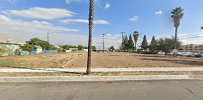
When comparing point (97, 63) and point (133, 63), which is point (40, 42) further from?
point (133, 63)

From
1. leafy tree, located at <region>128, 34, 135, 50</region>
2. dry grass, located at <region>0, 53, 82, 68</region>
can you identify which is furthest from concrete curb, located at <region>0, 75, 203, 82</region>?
leafy tree, located at <region>128, 34, 135, 50</region>

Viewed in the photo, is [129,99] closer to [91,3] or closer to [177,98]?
[177,98]

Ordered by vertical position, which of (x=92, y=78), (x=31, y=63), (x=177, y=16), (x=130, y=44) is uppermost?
(x=177, y=16)

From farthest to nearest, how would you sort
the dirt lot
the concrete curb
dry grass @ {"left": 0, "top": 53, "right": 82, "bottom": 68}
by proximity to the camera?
the dirt lot → dry grass @ {"left": 0, "top": 53, "right": 82, "bottom": 68} → the concrete curb

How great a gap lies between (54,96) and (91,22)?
23.8 feet

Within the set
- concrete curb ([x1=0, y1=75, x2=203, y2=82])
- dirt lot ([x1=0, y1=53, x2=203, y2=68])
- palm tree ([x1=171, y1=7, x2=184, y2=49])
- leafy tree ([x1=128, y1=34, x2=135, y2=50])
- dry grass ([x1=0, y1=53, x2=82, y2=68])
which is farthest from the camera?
leafy tree ([x1=128, y1=34, x2=135, y2=50])

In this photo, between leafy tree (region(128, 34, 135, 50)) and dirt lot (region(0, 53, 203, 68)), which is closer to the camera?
dirt lot (region(0, 53, 203, 68))

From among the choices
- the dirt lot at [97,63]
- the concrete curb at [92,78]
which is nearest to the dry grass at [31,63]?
the dirt lot at [97,63]

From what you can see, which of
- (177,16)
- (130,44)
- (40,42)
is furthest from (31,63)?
(130,44)

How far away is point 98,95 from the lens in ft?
25.6

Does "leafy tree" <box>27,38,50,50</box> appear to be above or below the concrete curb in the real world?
above

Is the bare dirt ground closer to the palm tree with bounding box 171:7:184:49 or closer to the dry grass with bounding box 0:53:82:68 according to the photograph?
the dry grass with bounding box 0:53:82:68

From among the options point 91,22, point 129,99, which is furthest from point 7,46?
point 129,99

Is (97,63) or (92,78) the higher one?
(97,63)
